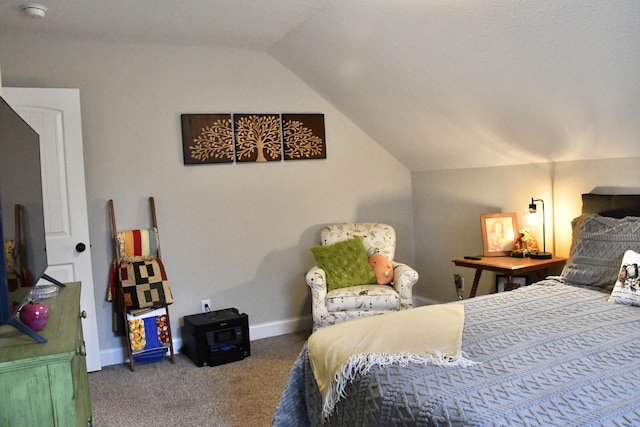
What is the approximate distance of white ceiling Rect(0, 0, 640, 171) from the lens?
2.53 meters

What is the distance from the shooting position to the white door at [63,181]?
3.49 m

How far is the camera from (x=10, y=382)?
1.48m

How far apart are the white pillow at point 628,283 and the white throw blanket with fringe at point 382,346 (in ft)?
2.60

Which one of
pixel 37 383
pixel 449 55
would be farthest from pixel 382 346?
pixel 449 55

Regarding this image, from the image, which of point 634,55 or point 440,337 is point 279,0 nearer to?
point 634,55

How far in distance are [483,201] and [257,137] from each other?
185 centimetres

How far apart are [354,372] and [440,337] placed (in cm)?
40

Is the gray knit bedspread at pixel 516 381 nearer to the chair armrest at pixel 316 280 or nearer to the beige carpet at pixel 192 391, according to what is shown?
the beige carpet at pixel 192 391

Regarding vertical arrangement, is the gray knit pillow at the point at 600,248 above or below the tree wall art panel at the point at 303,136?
below

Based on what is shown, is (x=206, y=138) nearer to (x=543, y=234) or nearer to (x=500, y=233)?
(x=500, y=233)

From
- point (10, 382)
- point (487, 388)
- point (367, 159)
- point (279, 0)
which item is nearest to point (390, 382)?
point (487, 388)

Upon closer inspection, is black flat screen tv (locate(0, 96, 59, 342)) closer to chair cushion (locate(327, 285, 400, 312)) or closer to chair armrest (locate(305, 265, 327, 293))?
chair armrest (locate(305, 265, 327, 293))

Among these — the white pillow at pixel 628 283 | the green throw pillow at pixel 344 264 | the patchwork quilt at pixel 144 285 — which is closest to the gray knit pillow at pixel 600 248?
the white pillow at pixel 628 283

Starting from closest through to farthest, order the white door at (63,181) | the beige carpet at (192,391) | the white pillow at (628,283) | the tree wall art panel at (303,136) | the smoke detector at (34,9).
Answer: the white pillow at (628,283) → the beige carpet at (192,391) → the smoke detector at (34,9) → the white door at (63,181) → the tree wall art panel at (303,136)
